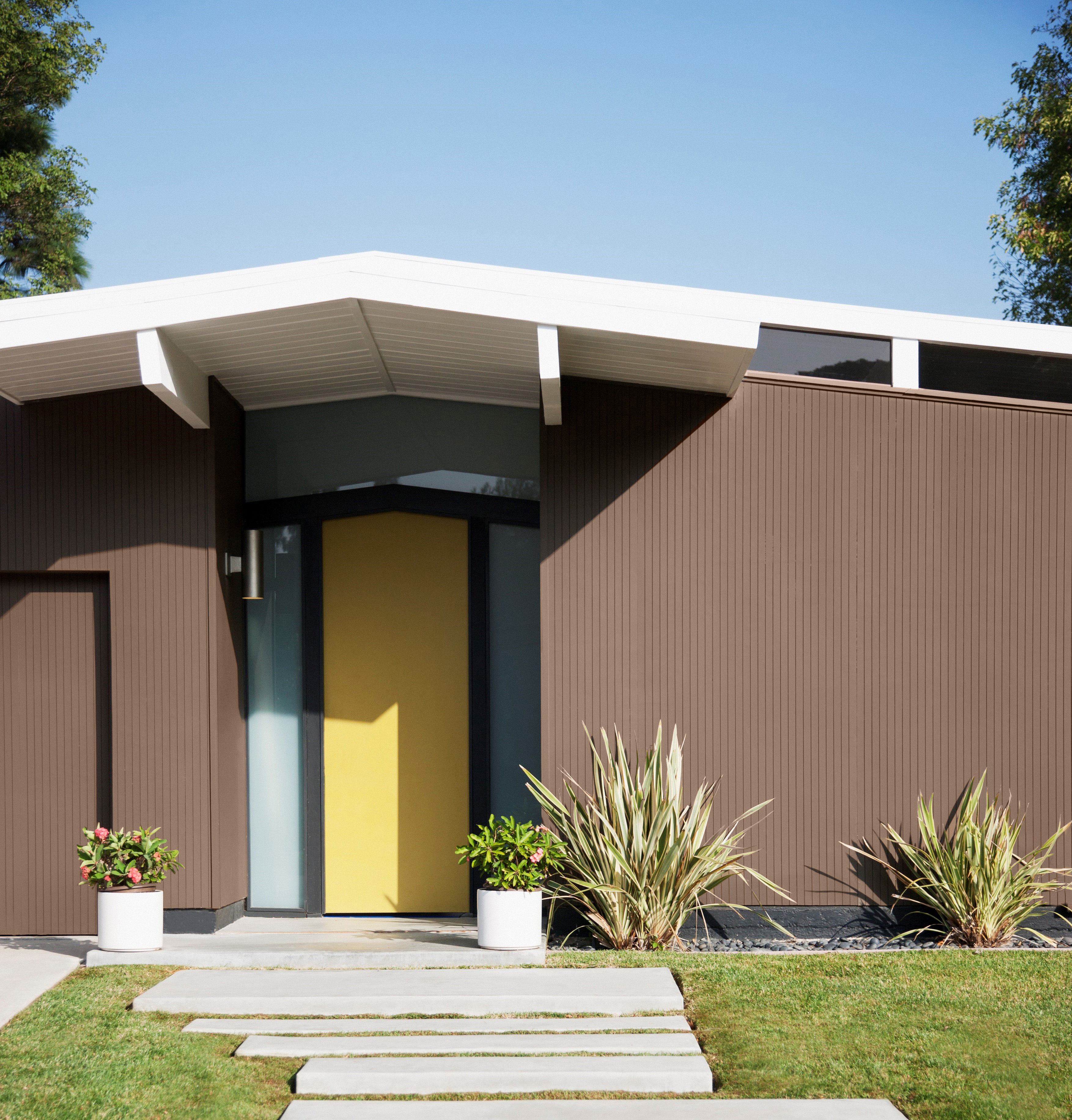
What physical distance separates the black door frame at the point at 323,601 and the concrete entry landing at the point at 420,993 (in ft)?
6.19

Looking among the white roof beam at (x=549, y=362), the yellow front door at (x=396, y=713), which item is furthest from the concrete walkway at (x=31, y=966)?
the white roof beam at (x=549, y=362)

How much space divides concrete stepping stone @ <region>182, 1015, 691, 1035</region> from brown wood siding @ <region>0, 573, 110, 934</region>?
Answer: 253cm

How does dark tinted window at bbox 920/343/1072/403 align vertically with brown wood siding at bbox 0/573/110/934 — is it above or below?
above

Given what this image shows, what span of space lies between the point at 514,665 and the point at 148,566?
247cm

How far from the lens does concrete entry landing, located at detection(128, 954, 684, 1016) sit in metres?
4.86

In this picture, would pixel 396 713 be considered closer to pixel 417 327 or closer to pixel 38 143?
pixel 417 327

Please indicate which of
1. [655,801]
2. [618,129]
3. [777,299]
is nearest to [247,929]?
[655,801]

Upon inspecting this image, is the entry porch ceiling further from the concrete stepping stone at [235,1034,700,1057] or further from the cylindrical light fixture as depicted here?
the concrete stepping stone at [235,1034,700,1057]

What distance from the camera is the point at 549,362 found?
19.3ft

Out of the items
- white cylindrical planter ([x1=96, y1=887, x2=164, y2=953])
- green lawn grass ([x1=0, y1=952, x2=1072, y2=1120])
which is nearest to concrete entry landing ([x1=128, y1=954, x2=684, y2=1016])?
green lawn grass ([x1=0, y1=952, x2=1072, y2=1120])

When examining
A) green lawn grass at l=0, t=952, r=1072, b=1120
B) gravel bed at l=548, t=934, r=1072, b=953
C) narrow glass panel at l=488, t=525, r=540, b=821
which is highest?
narrow glass panel at l=488, t=525, r=540, b=821

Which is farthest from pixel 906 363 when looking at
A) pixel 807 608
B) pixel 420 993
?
pixel 420 993

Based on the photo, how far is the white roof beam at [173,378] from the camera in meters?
5.92

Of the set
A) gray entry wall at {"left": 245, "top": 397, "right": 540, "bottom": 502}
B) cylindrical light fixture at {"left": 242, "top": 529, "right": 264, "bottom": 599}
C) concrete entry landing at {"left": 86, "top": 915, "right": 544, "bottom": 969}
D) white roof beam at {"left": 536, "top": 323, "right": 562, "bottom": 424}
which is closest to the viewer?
concrete entry landing at {"left": 86, "top": 915, "right": 544, "bottom": 969}
